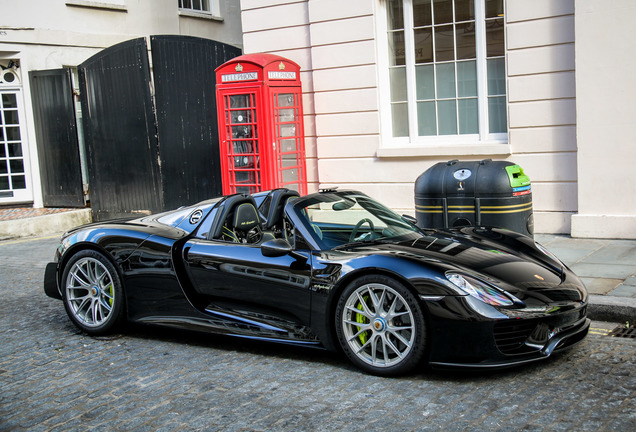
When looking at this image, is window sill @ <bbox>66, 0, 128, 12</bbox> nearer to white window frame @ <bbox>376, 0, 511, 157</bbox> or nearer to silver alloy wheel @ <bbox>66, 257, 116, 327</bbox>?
white window frame @ <bbox>376, 0, 511, 157</bbox>

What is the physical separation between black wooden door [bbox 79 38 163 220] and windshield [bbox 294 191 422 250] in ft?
25.2

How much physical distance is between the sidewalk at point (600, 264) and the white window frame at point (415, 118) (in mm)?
1544

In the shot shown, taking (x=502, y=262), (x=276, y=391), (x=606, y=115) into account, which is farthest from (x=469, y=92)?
(x=276, y=391)

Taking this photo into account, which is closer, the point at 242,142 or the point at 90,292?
the point at 90,292

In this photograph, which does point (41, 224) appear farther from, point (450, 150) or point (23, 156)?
point (450, 150)

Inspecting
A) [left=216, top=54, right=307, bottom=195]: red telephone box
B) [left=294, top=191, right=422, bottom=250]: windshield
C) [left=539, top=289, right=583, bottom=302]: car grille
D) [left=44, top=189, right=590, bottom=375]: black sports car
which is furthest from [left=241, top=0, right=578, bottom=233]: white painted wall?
[left=539, top=289, right=583, bottom=302]: car grille

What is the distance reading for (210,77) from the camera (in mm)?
13125

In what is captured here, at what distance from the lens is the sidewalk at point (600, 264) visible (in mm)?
5969

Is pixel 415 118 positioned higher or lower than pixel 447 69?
lower

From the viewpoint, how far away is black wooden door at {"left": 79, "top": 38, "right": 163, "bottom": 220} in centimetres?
1287

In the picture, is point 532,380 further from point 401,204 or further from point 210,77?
point 210,77

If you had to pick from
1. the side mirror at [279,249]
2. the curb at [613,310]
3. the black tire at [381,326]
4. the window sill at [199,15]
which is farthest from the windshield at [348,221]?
the window sill at [199,15]

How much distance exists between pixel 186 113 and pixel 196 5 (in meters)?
6.38

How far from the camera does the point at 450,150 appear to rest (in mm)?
10188
